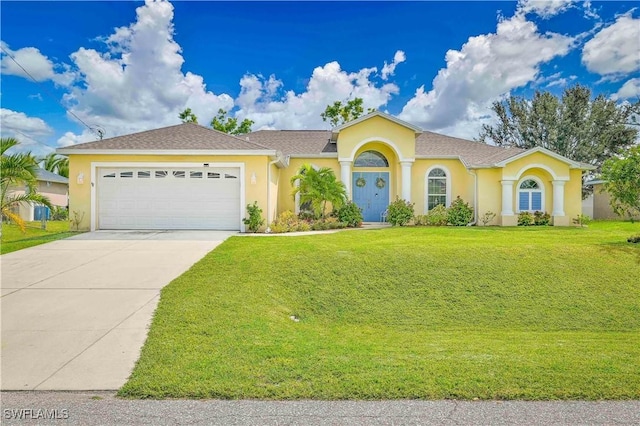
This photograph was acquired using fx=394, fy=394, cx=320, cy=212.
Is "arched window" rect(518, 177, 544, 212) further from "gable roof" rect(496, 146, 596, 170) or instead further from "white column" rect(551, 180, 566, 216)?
"gable roof" rect(496, 146, 596, 170)

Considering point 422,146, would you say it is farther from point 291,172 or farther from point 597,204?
point 597,204

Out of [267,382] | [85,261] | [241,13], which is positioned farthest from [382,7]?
[267,382]

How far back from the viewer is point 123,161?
15312mm

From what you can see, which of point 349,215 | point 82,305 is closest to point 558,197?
point 349,215

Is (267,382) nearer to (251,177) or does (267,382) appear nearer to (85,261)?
(85,261)

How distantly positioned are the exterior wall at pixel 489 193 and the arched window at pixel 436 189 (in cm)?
165

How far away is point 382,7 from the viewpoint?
15.7m

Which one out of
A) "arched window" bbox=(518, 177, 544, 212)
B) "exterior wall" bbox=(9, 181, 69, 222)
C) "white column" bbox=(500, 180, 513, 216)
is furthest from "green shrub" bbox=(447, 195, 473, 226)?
"exterior wall" bbox=(9, 181, 69, 222)

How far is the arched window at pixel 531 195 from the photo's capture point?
19141mm

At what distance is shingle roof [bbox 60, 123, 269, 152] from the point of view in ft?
50.3

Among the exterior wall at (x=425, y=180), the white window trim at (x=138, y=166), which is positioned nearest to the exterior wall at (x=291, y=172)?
the exterior wall at (x=425, y=180)

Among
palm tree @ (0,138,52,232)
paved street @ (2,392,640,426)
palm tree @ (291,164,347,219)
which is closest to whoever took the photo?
paved street @ (2,392,640,426)

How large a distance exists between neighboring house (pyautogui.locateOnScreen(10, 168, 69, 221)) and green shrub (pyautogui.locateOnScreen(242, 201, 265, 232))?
56.3 feet

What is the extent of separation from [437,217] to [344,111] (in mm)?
16759
